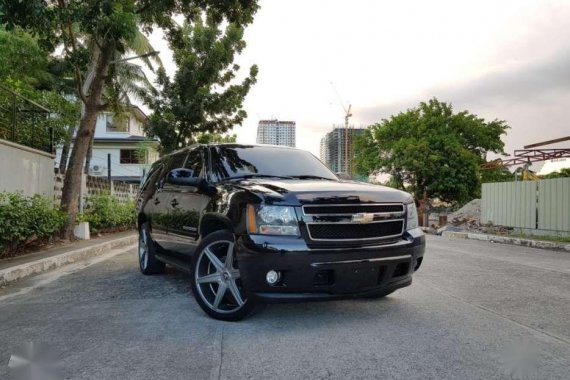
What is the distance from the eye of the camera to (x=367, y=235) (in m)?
4.07

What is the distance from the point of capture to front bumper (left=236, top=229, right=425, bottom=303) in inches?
147

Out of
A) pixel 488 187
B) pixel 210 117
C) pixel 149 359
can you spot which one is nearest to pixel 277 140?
pixel 210 117

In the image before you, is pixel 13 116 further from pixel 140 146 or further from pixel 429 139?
pixel 429 139

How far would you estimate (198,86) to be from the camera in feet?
71.3

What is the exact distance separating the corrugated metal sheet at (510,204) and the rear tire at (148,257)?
1481 centimetres

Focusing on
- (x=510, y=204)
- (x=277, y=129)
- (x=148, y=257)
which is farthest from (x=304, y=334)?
(x=277, y=129)

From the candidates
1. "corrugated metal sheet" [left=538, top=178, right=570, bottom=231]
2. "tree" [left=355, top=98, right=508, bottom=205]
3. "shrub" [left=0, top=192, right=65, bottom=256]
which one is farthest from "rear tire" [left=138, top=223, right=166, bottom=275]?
"tree" [left=355, top=98, right=508, bottom=205]

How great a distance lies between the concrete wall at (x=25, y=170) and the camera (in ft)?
30.7

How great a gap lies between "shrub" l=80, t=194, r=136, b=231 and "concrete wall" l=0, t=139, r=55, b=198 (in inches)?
51.5

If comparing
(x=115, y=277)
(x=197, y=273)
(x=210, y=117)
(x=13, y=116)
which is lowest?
(x=115, y=277)

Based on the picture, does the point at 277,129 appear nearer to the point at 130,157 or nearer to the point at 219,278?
the point at 130,157

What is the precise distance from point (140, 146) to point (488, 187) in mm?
26303

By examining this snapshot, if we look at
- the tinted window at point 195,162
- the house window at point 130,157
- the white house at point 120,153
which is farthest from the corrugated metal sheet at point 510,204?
the house window at point 130,157

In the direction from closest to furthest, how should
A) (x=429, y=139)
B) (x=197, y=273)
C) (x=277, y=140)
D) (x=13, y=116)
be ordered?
(x=197, y=273) → (x=13, y=116) → (x=429, y=139) → (x=277, y=140)
